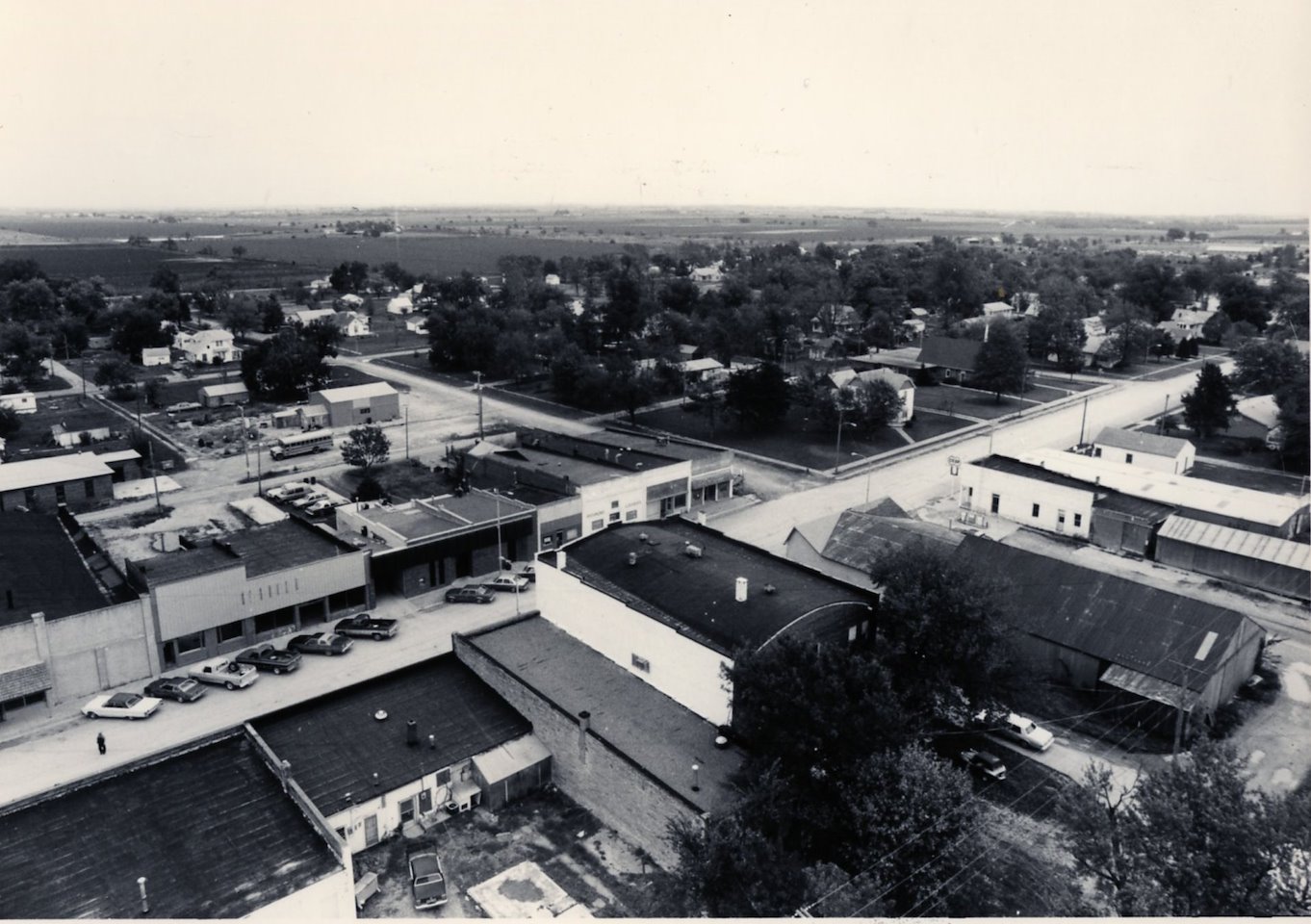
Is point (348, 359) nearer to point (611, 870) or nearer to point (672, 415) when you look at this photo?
point (672, 415)

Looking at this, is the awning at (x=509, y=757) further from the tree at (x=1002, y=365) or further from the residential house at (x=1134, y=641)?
the tree at (x=1002, y=365)

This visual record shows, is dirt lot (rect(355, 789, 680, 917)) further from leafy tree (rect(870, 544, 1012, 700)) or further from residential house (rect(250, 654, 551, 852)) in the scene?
leafy tree (rect(870, 544, 1012, 700))

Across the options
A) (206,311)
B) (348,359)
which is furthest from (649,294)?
(206,311)

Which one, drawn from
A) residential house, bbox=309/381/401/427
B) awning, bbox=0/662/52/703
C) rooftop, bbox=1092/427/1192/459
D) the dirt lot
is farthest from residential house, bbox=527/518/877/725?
residential house, bbox=309/381/401/427

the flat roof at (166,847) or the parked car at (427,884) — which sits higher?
the flat roof at (166,847)

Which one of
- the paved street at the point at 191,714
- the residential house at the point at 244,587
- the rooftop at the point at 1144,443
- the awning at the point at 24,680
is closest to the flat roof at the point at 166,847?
the paved street at the point at 191,714

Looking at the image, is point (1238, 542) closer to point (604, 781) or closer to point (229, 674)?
point (604, 781)
